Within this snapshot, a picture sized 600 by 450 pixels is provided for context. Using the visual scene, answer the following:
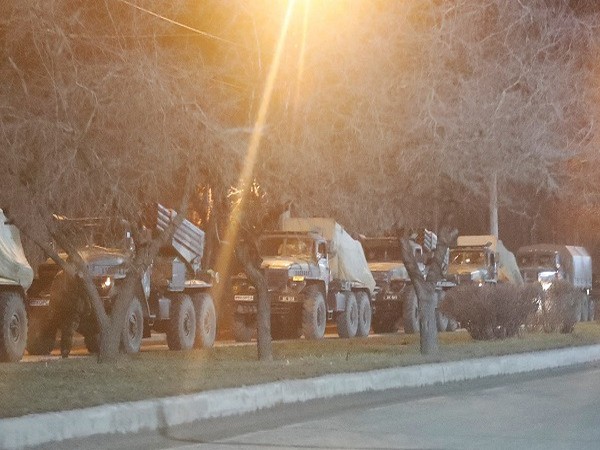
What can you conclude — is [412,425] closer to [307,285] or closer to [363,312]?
[307,285]

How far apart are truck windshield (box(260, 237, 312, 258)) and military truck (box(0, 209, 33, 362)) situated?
35.5ft

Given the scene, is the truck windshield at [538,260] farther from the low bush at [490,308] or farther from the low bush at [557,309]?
the low bush at [490,308]

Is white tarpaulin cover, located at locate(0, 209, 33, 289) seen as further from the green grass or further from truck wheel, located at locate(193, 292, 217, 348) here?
truck wheel, located at locate(193, 292, 217, 348)

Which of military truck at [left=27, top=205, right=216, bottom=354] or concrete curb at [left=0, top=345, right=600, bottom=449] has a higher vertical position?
military truck at [left=27, top=205, right=216, bottom=354]

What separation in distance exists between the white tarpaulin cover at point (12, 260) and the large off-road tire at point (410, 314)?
1640 centimetres

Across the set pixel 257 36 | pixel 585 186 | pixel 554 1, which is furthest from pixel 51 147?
pixel 585 186

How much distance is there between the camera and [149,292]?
26.3m

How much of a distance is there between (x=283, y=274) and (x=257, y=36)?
47.2 ft

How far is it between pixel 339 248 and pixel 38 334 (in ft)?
37.9

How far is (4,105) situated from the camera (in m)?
15.6

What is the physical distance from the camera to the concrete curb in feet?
38.3

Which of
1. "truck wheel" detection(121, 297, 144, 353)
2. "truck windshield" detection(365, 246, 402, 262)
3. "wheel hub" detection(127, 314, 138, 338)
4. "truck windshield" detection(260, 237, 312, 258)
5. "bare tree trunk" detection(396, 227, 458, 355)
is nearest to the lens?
"bare tree trunk" detection(396, 227, 458, 355)

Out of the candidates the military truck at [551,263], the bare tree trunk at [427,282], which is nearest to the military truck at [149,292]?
the bare tree trunk at [427,282]

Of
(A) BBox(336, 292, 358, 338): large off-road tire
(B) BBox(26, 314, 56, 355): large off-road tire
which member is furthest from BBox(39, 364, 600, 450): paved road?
(A) BBox(336, 292, 358, 338): large off-road tire
